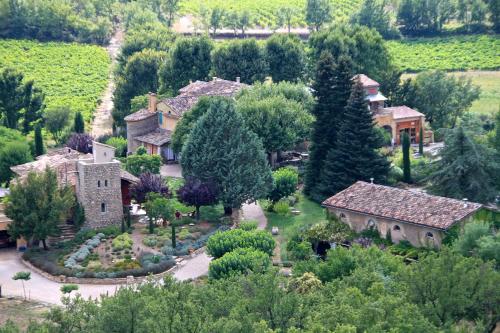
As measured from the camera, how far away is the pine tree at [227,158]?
69.6 metres

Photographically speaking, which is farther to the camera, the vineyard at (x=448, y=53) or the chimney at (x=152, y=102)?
the vineyard at (x=448, y=53)

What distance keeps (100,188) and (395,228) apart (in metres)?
18.2

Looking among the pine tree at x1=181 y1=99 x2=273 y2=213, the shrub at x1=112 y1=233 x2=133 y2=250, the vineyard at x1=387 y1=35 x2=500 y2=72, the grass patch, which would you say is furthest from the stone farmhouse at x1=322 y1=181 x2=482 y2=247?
the vineyard at x1=387 y1=35 x2=500 y2=72

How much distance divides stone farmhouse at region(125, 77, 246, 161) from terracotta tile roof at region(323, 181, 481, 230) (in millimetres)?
23034

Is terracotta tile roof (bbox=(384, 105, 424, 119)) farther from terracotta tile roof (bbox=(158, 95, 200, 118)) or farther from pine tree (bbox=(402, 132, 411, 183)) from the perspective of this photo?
terracotta tile roof (bbox=(158, 95, 200, 118))

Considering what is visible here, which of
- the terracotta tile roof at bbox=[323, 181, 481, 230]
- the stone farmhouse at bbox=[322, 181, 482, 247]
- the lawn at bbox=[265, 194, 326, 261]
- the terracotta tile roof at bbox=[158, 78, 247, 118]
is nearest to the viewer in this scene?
the stone farmhouse at bbox=[322, 181, 482, 247]

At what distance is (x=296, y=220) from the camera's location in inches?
2749

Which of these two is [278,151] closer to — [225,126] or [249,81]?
[225,126]

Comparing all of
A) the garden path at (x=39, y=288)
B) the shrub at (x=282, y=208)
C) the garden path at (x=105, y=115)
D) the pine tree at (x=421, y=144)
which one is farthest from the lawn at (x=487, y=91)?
the garden path at (x=39, y=288)

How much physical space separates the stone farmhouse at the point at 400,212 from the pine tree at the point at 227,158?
601 centimetres

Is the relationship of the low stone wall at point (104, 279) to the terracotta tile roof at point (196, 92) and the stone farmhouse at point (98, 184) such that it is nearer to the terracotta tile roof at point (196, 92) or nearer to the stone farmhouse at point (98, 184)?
the stone farmhouse at point (98, 184)

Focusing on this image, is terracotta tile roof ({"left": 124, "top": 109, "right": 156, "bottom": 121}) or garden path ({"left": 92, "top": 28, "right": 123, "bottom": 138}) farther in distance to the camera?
garden path ({"left": 92, "top": 28, "right": 123, "bottom": 138})

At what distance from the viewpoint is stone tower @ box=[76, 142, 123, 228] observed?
224 ft

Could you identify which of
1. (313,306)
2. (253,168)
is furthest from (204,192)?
(313,306)
